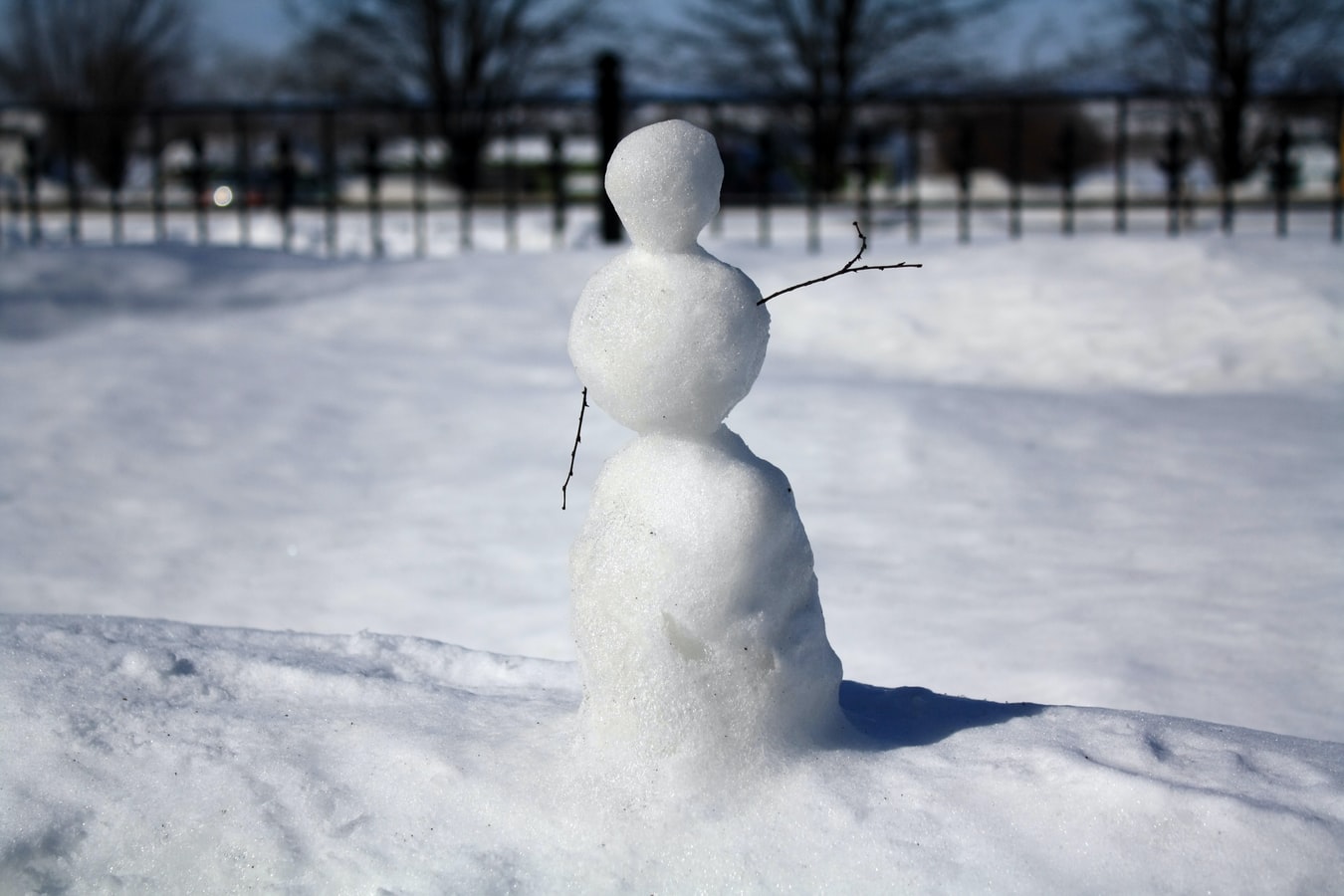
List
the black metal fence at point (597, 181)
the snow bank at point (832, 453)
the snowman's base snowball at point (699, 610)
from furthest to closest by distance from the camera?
the black metal fence at point (597, 181)
the snow bank at point (832, 453)
the snowman's base snowball at point (699, 610)

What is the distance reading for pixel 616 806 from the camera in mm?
1747

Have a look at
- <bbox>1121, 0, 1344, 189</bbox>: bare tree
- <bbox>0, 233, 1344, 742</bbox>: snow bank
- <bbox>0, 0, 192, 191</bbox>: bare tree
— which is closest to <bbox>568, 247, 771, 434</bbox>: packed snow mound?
<bbox>0, 233, 1344, 742</bbox>: snow bank

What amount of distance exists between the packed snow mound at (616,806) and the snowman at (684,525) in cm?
11

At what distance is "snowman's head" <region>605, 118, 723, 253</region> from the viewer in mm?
1774

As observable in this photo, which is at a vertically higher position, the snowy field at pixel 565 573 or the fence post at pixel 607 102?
the fence post at pixel 607 102

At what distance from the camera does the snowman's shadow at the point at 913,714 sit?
196cm

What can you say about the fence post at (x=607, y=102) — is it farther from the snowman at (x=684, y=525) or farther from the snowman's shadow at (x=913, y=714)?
the snowman at (x=684, y=525)

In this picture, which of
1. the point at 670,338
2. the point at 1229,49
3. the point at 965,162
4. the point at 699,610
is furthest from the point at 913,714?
the point at 1229,49

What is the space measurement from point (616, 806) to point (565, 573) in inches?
78.0

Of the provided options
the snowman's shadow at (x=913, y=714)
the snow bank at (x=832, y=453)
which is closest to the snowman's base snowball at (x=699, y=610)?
the snowman's shadow at (x=913, y=714)

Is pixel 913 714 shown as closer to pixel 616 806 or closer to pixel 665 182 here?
pixel 616 806

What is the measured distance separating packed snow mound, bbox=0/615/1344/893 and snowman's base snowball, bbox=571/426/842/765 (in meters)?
0.08

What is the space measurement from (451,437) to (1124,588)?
8.72 ft

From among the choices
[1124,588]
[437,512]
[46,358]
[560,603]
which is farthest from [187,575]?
[1124,588]
